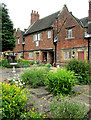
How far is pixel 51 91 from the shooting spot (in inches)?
155

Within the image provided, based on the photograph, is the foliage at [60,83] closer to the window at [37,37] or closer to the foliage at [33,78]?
the foliage at [33,78]

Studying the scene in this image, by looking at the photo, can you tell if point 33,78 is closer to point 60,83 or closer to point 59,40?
point 60,83

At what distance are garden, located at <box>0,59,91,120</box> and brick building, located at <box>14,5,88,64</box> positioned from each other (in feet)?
18.0

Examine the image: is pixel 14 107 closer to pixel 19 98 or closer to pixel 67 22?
pixel 19 98

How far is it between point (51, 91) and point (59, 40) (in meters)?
11.0

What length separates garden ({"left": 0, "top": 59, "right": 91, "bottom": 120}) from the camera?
7.16 feet

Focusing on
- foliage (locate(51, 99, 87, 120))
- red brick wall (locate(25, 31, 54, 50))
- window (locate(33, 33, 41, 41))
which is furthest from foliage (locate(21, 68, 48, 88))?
window (locate(33, 33, 41, 41))

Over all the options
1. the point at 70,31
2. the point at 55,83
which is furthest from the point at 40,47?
the point at 55,83

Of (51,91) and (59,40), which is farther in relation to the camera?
(59,40)

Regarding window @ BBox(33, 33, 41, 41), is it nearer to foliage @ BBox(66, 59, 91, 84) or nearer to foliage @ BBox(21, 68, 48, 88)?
foliage @ BBox(66, 59, 91, 84)

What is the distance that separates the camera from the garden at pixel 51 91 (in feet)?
7.16

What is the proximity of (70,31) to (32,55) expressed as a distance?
9076mm

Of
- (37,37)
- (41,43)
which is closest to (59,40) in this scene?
(41,43)

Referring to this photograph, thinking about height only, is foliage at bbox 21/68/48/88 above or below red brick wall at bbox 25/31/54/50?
below
